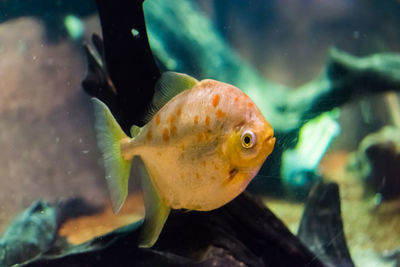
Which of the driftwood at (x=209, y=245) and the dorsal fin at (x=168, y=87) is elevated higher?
the dorsal fin at (x=168, y=87)

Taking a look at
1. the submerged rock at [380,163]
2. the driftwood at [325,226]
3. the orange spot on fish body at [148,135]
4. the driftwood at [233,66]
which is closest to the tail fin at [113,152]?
the orange spot on fish body at [148,135]

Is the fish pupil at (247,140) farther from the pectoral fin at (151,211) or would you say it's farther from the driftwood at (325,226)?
the driftwood at (325,226)

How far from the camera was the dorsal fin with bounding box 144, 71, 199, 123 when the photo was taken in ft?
3.92

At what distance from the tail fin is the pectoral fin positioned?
74mm

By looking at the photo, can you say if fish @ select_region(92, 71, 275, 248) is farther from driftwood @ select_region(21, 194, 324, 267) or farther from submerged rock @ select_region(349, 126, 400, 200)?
submerged rock @ select_region(349, 126, 400, 200)

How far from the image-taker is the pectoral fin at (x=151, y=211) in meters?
1.25

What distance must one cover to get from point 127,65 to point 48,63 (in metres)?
2.66

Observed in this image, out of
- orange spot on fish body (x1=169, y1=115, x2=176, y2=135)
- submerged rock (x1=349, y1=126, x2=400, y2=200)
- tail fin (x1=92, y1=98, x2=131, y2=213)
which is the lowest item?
submerged rock (x1=349, y1=126, x2=400, y2=200)

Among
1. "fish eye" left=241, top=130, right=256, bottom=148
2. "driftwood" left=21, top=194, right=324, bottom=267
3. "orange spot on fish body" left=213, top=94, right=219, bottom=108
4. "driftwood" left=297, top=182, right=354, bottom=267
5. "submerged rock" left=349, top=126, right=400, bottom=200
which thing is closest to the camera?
"fish eye" left=241, top=130, right=256, bottom=148

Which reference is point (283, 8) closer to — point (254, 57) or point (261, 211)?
point (254, 57)

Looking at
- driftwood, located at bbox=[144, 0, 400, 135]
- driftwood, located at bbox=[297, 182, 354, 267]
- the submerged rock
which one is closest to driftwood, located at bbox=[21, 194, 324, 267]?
driftwood, located at bbox=[297, 182, 354, 267]

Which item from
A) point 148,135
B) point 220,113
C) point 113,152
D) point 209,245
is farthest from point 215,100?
point 209,245

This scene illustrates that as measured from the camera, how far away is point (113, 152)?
49.8 inches

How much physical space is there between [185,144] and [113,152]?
32cm
